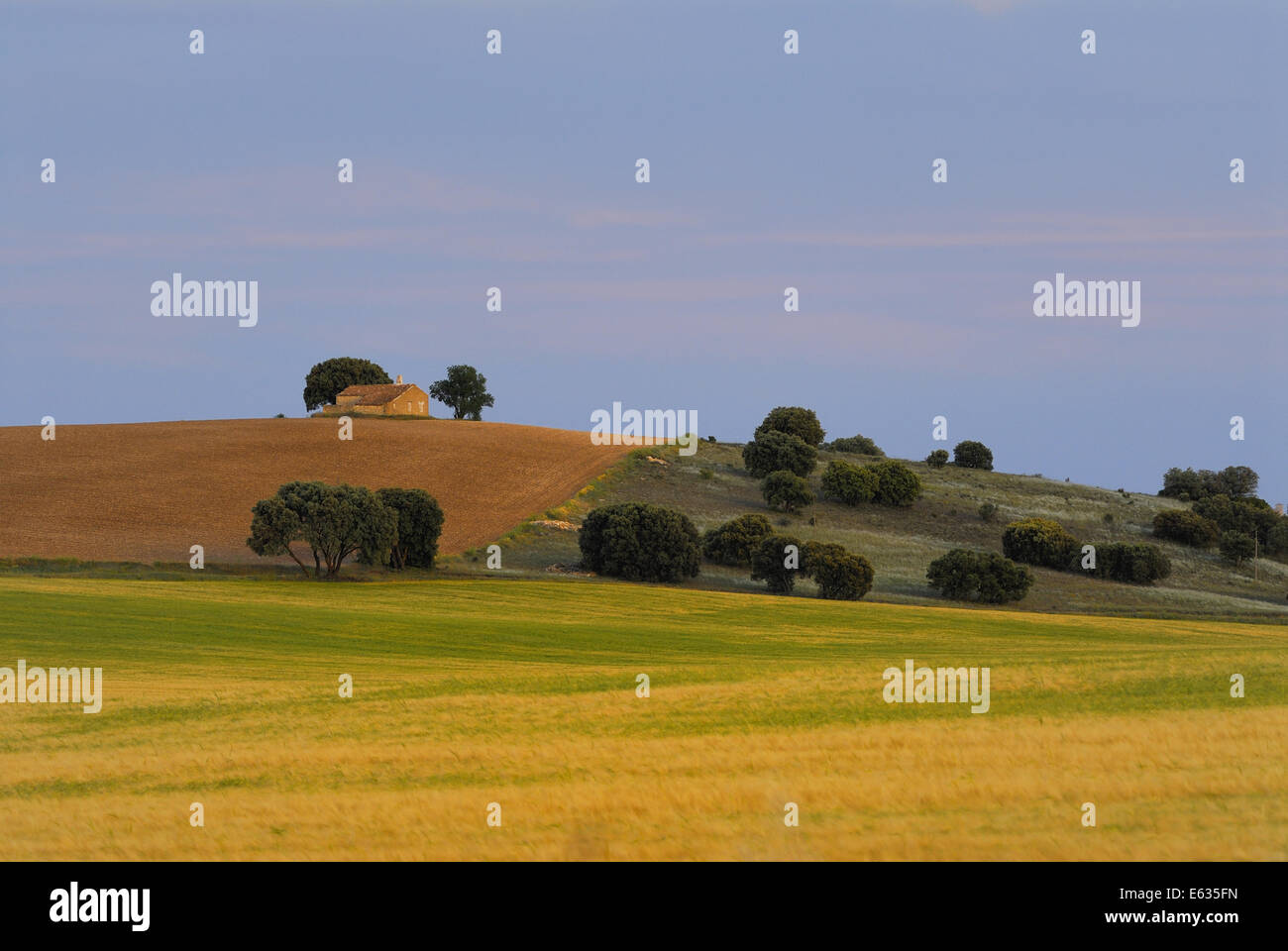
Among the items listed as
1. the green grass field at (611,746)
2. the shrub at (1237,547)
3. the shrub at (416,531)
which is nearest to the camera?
the green grass field at (611,746)

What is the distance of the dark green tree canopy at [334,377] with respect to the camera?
13662 cm

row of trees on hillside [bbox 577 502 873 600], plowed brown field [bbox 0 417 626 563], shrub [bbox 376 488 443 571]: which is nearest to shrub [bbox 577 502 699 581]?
row of trees on hillside [bbox 577 502 873 600]

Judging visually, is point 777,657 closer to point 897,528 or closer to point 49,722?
point 49,722

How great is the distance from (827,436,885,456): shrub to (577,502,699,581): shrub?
50.8 metres

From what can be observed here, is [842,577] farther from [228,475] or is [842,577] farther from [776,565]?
[228,475]

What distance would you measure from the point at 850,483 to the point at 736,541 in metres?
22.3

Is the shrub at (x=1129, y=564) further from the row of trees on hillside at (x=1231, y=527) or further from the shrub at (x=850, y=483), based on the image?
the shrub at (x=850, y=483)

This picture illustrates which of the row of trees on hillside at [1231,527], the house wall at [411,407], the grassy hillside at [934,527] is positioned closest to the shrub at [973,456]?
the grassy hillside at [934,527]

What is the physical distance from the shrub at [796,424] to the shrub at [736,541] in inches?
1333

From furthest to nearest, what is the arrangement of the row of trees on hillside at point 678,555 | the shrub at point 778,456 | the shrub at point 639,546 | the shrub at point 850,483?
the shrub at point 778,456, the shrub at point 850,483, the shrub at point 639,546, the row of trees on hillside at point 678,555

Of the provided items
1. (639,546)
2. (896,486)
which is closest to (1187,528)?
(896,486)

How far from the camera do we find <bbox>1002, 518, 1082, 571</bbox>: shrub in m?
78.8

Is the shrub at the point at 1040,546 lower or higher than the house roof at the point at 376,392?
lower
